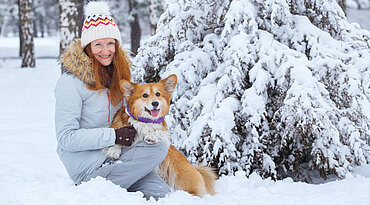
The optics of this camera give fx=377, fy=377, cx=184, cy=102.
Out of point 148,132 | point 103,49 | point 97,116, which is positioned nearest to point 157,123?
point 148,132

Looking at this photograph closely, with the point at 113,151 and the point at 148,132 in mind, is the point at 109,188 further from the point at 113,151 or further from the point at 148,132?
the point at 148,132

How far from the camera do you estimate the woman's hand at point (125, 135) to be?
10.7 ft

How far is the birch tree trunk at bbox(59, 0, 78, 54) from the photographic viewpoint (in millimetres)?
9141

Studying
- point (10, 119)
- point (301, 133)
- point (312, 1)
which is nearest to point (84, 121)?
point (301, 133)

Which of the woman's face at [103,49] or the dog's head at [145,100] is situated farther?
the woman's face at [103,49]

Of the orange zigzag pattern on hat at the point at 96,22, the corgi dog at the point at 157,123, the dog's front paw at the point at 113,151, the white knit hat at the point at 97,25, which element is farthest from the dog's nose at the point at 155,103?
the orange zigzag pattern on hat at the point at 96,22

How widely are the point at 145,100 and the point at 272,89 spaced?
176 centimetres

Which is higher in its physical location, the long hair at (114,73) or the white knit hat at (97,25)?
the white knit hat at (97,25)

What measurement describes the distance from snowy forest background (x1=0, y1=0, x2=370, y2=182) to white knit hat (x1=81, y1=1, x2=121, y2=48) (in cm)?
130

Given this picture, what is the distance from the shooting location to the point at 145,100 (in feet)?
10.7

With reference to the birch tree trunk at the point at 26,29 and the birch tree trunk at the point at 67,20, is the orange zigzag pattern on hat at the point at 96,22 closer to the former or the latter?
the birch tree trunk at the point at 67,20

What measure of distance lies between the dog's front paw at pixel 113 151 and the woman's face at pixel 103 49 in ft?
2.52

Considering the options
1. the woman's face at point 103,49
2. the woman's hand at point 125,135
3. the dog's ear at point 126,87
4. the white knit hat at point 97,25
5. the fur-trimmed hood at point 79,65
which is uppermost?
the white knit hat at point 97,25

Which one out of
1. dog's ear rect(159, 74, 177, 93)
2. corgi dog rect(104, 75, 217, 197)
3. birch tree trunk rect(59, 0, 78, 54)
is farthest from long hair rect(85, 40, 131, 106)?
birch tree trunk rect(59, 0, 78, 54)
